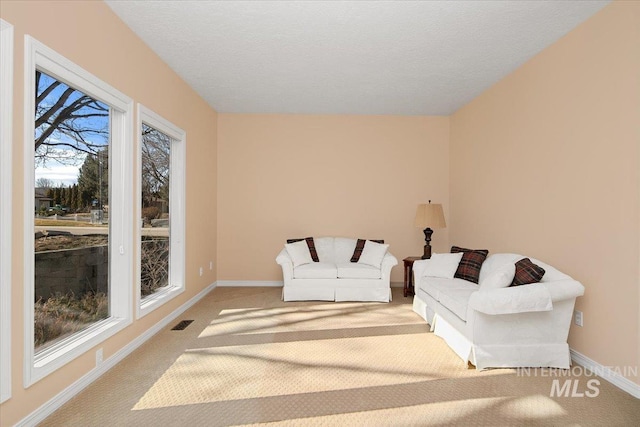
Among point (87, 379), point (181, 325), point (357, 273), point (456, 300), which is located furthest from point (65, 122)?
point (357, 273)

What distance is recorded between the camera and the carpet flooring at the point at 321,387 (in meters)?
2.38

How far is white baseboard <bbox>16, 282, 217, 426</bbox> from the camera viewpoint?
2271 mm

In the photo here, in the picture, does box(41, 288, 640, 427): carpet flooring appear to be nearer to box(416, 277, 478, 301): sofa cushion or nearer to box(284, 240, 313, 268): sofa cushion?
box(416, 277, 478, 301): sofa cushion

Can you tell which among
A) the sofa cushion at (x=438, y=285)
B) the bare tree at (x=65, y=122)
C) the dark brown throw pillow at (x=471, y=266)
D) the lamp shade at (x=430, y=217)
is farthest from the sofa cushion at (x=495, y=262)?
the bare tree at (x=65, y=122)

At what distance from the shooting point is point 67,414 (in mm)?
2391

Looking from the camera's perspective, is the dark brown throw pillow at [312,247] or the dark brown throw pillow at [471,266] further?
the dark brown throw pillow at [312,247]

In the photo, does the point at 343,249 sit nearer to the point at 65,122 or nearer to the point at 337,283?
the point at 337,283

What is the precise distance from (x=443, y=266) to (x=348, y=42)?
9.15 feet

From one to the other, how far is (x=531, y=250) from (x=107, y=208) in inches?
167

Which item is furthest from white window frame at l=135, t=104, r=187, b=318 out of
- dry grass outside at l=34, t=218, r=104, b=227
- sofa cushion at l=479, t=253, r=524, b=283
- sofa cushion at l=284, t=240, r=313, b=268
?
sofa cushion at l=479, t=253, r=524, b=283

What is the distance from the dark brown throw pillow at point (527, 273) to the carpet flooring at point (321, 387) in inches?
28.5

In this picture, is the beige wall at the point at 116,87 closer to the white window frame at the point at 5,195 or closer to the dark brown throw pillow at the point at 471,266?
the white window frame at the point at 5,195

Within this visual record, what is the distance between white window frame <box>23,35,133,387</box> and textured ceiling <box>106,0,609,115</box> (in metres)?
0.81

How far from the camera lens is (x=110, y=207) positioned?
10.9 feet
